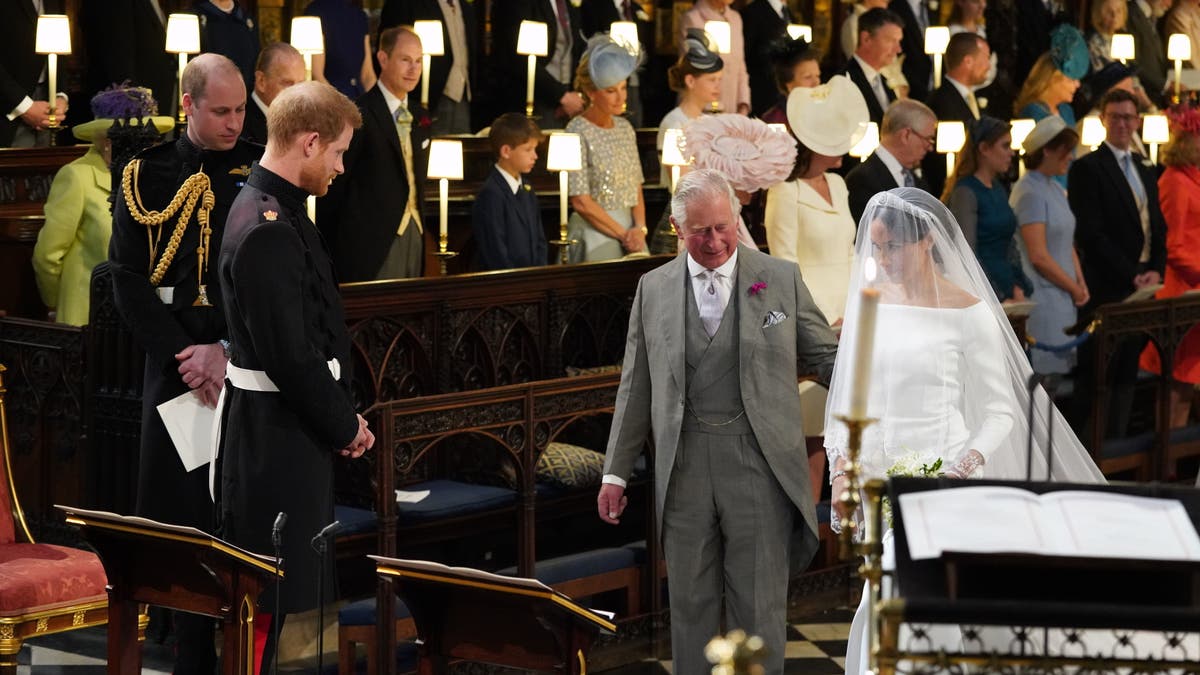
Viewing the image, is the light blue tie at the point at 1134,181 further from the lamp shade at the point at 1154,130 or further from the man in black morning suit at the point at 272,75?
the man in black morning suit at the point at 272,75

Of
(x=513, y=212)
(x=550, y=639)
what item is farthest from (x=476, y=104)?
(x=550, y=639)

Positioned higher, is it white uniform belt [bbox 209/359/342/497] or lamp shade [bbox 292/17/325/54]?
lamp shade [bbox 292/17/325/54]

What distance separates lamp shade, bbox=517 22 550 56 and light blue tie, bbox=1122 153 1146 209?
3.28m

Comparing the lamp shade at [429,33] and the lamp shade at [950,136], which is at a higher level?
the lamp shade at [429,33]

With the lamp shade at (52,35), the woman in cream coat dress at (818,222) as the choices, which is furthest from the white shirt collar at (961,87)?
the lamp shade at (52,35)

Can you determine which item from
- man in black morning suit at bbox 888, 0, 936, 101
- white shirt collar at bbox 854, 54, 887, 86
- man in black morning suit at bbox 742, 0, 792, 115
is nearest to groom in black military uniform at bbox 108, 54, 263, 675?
white shirt collar at bbox 854, 54, 887, 86

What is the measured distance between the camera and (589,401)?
633 cm

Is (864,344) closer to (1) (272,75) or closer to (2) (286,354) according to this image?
(2) (286,354)

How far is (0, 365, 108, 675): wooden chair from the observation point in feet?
15.7

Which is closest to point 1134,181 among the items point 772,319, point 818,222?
point 818,222

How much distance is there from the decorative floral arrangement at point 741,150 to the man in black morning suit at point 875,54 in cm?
312

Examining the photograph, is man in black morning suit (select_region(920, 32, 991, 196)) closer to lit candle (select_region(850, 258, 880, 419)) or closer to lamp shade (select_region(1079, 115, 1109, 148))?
lamp shade (select_region(1079, 115, 1109, 148))

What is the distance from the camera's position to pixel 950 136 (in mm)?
9711

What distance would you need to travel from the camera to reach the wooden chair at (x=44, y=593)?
479 cm
